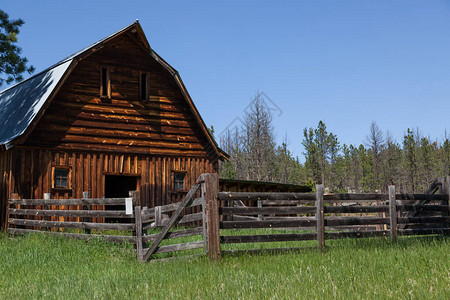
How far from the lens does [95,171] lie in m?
19.5

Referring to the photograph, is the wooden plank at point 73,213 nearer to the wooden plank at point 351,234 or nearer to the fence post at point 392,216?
the wooden plank at point 351,234

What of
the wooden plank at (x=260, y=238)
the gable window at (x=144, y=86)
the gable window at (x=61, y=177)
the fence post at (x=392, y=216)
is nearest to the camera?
the wooden plank at (x=260, y=238)

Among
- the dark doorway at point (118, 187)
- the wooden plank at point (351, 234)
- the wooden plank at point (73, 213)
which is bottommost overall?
the wooden plank at point (351, 234)

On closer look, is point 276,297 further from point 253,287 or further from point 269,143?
point 269,143

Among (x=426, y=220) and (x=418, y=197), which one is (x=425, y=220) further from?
(x=418, y=197)

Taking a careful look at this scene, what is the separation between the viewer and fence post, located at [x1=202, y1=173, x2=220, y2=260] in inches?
372

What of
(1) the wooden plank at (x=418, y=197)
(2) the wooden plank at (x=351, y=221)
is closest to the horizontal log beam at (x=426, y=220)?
(1) the wooden plank at (x=418, y=197)

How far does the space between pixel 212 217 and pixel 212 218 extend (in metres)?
0.02

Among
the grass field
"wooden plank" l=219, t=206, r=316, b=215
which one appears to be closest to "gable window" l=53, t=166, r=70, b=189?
the grass field

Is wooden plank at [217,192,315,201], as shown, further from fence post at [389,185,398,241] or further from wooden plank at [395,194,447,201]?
wooden plank at [395,194,447,201]

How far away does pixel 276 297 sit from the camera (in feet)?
19.0

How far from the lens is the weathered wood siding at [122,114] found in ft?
62.1

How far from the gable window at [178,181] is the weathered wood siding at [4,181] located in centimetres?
710

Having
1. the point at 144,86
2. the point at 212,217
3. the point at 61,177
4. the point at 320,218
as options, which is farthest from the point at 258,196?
the point at 144,86
